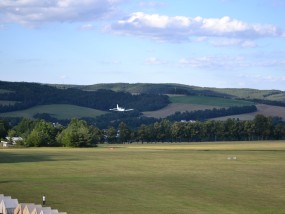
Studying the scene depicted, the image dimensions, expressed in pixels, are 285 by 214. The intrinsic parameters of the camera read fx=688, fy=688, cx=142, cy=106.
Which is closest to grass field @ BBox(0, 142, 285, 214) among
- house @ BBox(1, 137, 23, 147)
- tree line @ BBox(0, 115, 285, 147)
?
house @ BBox(1, 137, 23, 147)

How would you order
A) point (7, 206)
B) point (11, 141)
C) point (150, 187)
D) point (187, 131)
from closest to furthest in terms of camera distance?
point (7, 206)
point (150, 187)
point (11, 141)
point (187, 131)

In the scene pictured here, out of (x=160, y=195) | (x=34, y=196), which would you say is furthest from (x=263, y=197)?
(x=34, y=196)

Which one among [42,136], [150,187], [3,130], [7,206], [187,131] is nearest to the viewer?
[7,206]

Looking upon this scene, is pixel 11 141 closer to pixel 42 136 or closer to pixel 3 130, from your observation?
pixel 42 136

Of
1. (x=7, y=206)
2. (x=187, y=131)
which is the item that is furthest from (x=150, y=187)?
(x=187, y=131)

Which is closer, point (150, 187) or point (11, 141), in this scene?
point (150, 187)

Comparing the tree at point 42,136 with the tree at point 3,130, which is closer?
the tree at point 42,136

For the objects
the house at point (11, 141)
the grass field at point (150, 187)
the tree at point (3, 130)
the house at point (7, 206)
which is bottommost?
the house at point (11, 141)

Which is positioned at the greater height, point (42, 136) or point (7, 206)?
point (7, 206)

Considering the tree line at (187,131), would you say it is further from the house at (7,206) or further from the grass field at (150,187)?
the house at (7,206)

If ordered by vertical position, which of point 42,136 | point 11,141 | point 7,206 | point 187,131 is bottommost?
point 11,141

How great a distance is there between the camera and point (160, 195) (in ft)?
147

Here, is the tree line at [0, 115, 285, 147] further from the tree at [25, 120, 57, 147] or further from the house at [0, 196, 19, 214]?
the house at [0, 196, 19, 214]

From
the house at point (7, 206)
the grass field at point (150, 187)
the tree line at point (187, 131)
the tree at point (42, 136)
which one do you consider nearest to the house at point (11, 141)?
the tree at point (42, 136)
